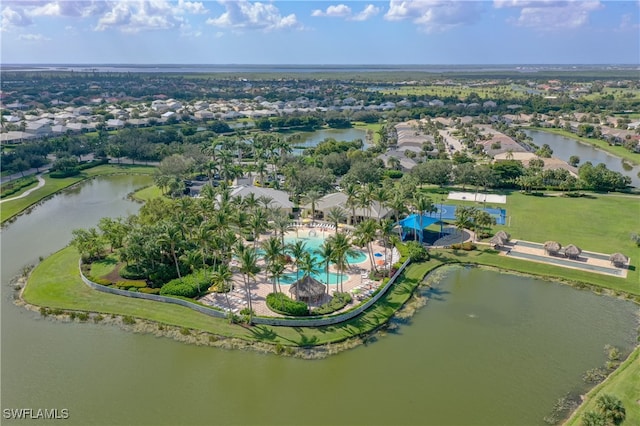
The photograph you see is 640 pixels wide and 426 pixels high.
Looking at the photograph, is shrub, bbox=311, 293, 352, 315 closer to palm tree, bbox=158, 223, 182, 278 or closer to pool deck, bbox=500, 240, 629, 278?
palm tree, bbox=158, 223, 182, 278

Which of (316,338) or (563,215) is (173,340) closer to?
(316,338)

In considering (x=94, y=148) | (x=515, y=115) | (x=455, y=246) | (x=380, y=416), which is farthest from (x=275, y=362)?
(x=515, y=115)

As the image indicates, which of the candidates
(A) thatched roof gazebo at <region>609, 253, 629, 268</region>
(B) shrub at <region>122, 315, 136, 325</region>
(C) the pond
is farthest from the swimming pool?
(C) the pond

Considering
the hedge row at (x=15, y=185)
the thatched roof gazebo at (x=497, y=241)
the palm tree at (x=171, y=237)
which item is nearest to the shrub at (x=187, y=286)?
the palm tree at (x=171, y=237)

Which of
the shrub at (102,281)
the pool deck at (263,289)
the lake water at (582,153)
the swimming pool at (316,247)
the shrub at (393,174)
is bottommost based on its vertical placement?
the pool deck at (263,289)

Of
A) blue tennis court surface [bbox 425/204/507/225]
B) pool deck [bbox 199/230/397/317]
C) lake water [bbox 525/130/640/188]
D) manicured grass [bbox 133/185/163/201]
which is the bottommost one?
pool deck [bbox 199/230/397/317]

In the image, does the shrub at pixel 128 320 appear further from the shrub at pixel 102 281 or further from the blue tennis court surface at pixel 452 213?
the blue tennis court surface at pixel 452 213
